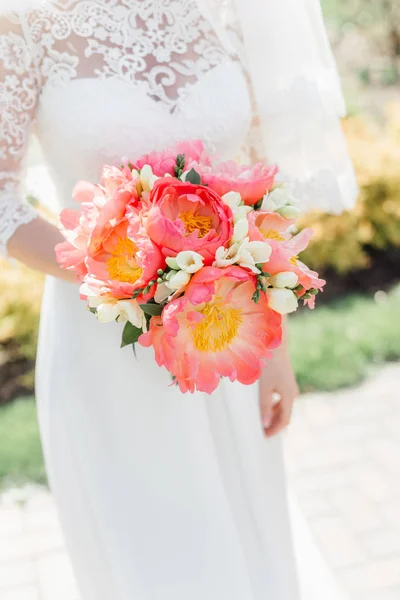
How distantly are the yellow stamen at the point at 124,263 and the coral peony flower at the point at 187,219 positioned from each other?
0.07 meters

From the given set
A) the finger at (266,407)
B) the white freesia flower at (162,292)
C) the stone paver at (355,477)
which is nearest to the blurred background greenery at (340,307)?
the stone paver at (355,477)

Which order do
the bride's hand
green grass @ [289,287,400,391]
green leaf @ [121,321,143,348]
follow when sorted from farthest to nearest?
green grass @ [289,287,400,391]
the bride's hand
green leaf @ [121,321,143,348]

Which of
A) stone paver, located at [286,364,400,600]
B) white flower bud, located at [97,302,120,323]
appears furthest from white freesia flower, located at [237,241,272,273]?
stone paver, located at [286,364,400,600]

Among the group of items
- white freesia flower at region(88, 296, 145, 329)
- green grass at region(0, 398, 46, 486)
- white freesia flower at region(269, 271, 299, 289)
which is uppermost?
white freesia flower at region(88, 296, 145, 329)

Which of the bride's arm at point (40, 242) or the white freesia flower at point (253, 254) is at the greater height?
the white freesia flower at point (253, 254)

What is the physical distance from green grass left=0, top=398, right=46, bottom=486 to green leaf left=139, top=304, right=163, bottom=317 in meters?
2.61

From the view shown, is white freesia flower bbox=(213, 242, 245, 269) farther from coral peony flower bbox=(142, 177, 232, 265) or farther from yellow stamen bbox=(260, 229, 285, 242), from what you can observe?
yellow stamen bbox=(260, 229, 285, 242)

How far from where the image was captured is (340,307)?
5258 mm

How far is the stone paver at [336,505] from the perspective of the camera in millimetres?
2961

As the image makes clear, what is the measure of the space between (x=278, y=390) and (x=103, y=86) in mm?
918

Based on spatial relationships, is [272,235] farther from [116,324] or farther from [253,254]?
[116,324]

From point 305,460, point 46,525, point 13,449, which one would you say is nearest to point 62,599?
point 46,525

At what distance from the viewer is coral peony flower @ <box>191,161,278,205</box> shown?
133 cm

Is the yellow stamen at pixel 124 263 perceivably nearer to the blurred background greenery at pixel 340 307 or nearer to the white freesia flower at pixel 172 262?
the white freesia flower at pixel 172 262
